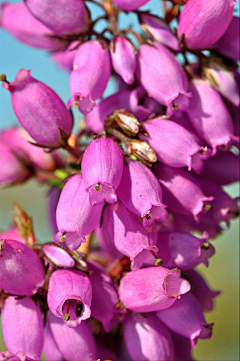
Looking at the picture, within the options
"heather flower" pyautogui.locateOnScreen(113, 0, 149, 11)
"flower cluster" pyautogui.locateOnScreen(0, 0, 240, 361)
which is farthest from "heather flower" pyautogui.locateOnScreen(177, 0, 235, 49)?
"heather flower" pyautogui.locateOnScreen(113, 0, 149, 11)

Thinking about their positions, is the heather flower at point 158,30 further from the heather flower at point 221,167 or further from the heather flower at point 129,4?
the heather flower at point 221,167

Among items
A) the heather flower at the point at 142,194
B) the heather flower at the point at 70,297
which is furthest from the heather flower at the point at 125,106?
the heather flower at the point at 70,297

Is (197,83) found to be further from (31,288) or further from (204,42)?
(31,288)

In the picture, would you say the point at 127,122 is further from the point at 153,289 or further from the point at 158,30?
the point at 153,289

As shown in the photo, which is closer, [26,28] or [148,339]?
[148,339]

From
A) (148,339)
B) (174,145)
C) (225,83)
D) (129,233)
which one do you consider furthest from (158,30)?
(148,339)
